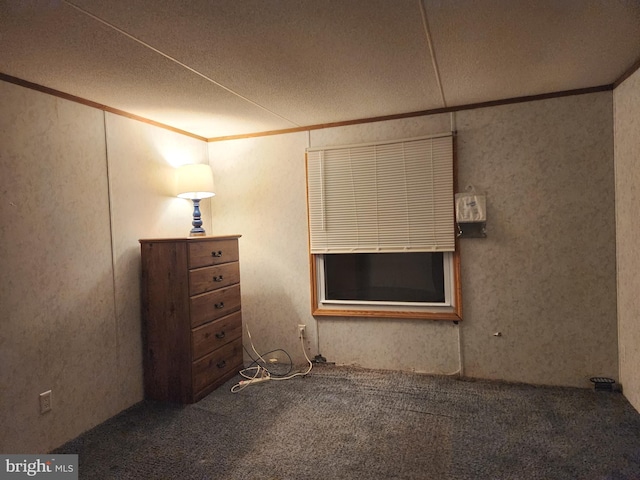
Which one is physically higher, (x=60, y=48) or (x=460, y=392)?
(x=60, y=48)

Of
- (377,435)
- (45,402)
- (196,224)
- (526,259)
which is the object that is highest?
(196,224)

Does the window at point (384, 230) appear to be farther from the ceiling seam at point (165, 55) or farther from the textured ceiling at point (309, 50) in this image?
the ceiling seam at point (165, 55)

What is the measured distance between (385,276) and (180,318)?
5.39 ft

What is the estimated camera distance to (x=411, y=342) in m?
3.08

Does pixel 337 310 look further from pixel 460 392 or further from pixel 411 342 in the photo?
pixel 460 392

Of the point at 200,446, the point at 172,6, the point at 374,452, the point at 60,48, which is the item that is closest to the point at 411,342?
the point at 374,452

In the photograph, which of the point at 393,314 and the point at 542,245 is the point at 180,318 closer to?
the point at 393,314

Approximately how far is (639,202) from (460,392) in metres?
1.63

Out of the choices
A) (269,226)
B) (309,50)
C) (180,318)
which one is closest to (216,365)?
(180,318)

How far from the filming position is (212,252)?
2.90 metres

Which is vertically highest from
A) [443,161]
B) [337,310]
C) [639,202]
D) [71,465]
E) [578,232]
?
[443,161]

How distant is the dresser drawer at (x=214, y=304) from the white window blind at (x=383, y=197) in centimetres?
79

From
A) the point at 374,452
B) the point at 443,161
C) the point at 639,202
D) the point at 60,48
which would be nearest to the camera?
the point at 60,48

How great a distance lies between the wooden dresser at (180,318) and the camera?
264 cm
